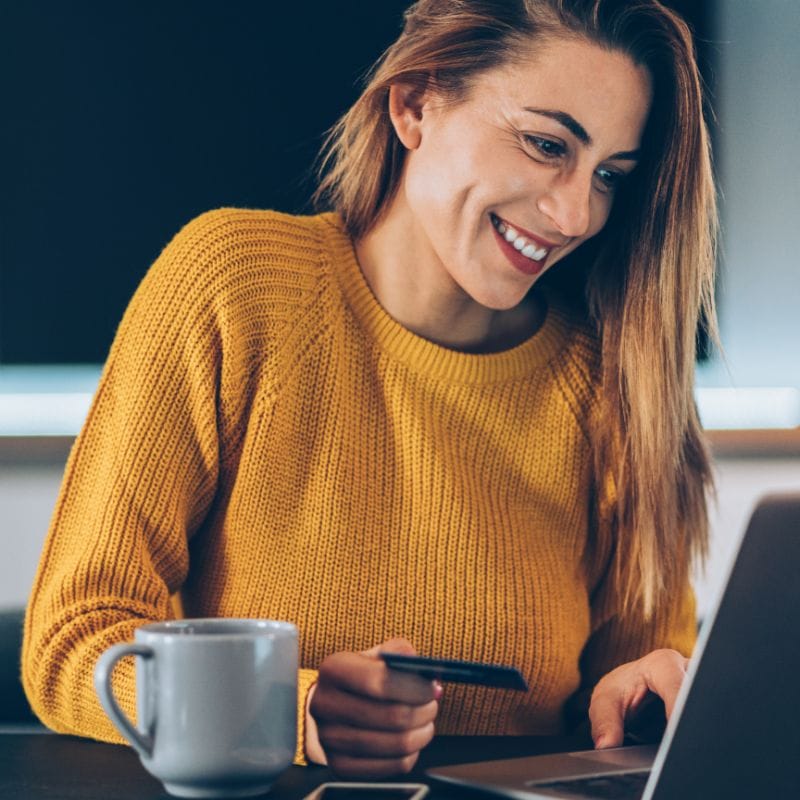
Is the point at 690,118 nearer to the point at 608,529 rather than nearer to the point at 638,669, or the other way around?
the point at 608,529

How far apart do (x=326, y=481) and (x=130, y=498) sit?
0.21m

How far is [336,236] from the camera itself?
4.14 ft

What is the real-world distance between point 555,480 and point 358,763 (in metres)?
0.56

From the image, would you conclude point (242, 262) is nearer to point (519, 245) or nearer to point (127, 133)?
point (519, 245)

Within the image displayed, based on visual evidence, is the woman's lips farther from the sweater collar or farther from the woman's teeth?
the sweater collar

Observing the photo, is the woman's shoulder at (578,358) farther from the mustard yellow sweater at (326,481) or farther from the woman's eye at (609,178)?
the woman's eye at (609,178)

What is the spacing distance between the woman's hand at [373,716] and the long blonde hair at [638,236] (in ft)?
1.74

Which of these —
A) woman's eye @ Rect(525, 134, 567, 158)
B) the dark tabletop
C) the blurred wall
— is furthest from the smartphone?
the blurred wall

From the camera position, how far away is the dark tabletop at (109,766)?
0.71 meters

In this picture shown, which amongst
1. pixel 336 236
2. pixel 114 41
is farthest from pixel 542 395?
pixel 114 41


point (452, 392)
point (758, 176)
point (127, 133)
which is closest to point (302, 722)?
point (452, 392)

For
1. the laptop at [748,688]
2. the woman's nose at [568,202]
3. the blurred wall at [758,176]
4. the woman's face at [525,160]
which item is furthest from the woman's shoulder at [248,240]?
the blurred wall at [758,176]

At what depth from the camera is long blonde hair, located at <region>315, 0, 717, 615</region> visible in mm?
1173

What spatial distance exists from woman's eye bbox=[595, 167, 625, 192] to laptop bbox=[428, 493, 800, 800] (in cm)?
71
